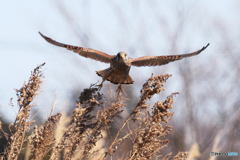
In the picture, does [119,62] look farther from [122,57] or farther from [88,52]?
[88,52]

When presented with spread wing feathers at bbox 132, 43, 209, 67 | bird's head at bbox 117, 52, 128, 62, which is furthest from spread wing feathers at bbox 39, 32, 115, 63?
spread wing feathers at bbox 132, 43, 209, 67

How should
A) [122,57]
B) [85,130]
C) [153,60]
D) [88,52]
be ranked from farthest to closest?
[153,60] → [122,57] → [88,52] → [85,130]

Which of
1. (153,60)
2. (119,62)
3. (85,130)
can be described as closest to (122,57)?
(119,62)

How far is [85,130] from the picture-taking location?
11.5 ft

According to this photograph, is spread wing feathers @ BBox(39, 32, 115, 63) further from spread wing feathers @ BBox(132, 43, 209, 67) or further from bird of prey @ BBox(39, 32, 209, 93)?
spread wing feathers @ BBox(132, 43, 209, 67)

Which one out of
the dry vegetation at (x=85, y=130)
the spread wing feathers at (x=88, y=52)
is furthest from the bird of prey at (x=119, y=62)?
the dry vegetation at (x=85, y=130)

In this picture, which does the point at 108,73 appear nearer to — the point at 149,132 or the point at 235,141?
the point at 149,132

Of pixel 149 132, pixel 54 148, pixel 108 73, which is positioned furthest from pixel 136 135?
pixel 108 73

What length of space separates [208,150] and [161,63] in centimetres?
681

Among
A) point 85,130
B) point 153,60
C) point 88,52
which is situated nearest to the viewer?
point 85,130

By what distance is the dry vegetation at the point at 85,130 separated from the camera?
2.85 meters

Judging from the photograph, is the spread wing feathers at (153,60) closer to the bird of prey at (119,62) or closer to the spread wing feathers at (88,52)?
the bird of prey at (119,62)

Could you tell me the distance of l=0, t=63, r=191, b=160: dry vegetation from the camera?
2.85 metres

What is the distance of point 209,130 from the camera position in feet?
38.4
